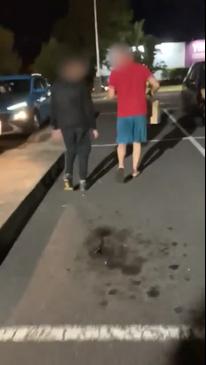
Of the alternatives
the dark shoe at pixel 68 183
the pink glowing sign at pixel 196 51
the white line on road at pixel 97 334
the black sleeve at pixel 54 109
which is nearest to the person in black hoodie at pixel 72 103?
the black sleeve at pixel 54 109

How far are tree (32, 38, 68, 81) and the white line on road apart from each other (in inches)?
44.3

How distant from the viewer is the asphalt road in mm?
2320

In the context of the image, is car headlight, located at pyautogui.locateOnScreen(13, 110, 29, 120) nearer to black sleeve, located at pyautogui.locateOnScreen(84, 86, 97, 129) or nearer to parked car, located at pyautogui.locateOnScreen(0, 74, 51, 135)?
parked car, located at pyautogui.locateOnScreen(0, 74, 51, 135)

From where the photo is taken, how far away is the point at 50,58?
66.6 inches

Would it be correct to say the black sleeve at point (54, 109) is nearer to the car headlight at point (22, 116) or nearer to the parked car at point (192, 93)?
the car headlight at point (22, 116)

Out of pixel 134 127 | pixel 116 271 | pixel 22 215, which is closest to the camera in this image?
pixel 134 127

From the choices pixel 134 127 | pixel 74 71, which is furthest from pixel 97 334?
pixel 74 71

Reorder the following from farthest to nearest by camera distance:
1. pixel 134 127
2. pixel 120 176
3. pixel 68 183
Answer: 1. pixel 68 183
2. pixel 120 176
3. pixel 134 127

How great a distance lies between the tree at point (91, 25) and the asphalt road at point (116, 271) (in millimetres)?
380

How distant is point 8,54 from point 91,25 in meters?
0.26

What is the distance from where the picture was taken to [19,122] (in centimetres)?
235

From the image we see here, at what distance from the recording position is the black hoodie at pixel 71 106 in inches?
71.4

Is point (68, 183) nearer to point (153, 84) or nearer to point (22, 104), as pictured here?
point (22, 104)

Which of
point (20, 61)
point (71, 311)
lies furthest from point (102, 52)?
point (71, 311)
